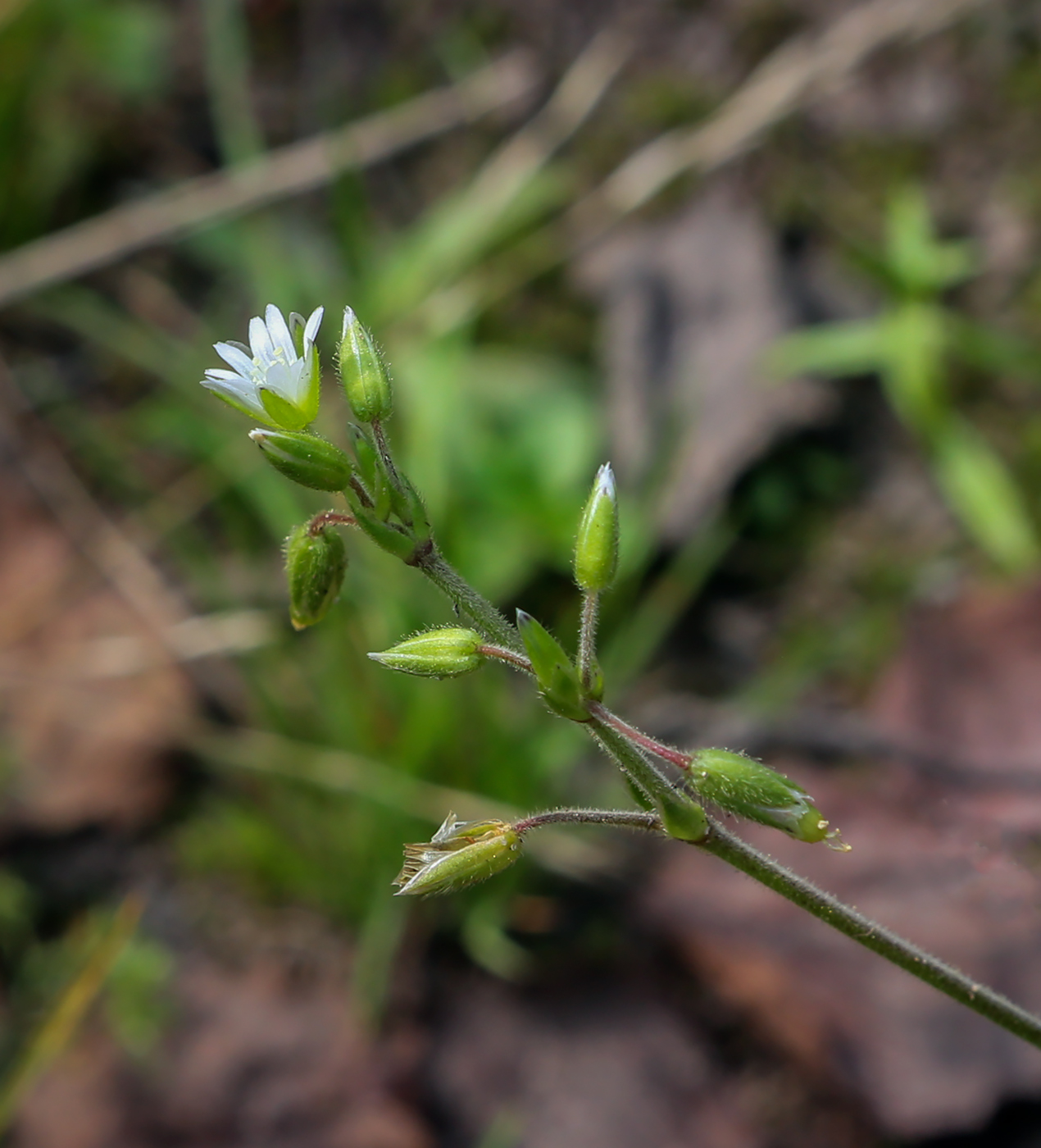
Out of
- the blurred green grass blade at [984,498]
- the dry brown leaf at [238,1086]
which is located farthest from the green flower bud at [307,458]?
the blurred green grass blade at [984,498]

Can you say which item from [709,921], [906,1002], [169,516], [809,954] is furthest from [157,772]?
[906,1002]

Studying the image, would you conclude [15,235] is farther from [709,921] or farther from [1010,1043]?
[1010,1043]

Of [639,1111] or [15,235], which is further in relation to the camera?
[15,235]

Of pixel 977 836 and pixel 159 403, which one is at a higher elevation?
pixel 159 403

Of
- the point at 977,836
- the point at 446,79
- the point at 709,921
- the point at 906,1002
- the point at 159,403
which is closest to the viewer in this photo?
the point at 977,836

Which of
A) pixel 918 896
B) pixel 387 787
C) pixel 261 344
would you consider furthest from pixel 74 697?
pixel 261 344

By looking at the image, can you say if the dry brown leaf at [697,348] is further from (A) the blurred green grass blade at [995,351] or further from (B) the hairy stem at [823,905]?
(B) the hairy stem at [823,905]
